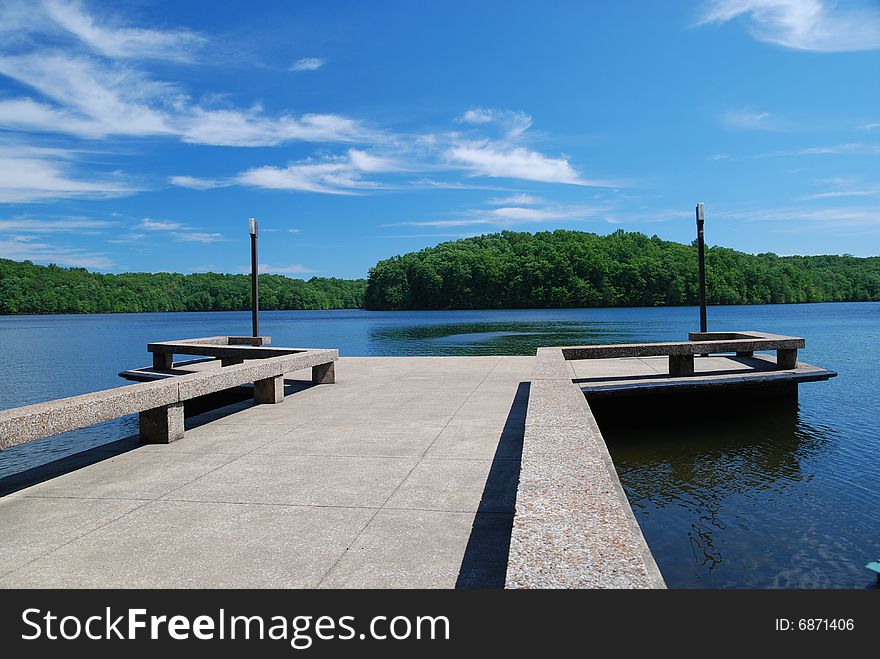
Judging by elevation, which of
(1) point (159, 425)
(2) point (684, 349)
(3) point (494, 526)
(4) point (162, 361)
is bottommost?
(3) point (494, 526)

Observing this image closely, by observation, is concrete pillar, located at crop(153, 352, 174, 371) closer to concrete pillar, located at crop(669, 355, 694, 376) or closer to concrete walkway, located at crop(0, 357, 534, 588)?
concrete walkway, located at crop(0, 357, 534, 588)

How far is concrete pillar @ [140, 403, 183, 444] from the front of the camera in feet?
21.0

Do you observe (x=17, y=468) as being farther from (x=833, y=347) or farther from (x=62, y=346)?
(x=62, y=346)

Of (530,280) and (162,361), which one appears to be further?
(530,280)

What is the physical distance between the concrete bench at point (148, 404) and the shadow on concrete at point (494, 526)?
3.37 metres

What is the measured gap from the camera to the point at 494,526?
391 cm

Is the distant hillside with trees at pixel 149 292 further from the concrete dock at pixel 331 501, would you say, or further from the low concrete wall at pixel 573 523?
the low concrete wall at pixel 573 523

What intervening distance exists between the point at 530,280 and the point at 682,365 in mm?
115038

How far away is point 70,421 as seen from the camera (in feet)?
16.8

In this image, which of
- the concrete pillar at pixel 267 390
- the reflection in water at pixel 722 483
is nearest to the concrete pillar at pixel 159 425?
the concrete pillar at pixel 267 390

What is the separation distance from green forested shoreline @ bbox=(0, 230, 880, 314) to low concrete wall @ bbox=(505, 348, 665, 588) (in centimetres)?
11979

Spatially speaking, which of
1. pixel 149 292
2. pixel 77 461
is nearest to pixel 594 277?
pixel 149 292

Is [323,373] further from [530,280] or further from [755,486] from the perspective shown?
[530,280]
